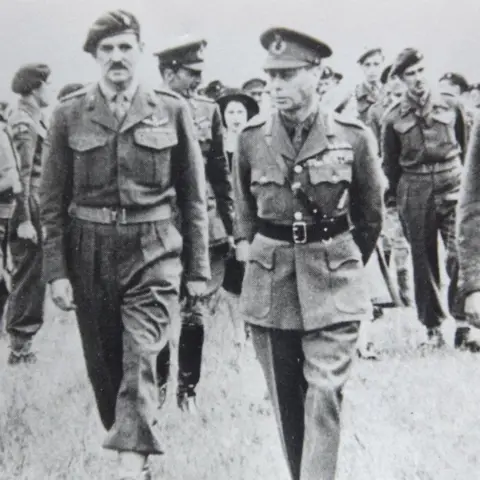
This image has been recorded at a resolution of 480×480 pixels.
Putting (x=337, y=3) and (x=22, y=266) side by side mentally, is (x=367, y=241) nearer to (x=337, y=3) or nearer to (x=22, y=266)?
(x=337, y=3)

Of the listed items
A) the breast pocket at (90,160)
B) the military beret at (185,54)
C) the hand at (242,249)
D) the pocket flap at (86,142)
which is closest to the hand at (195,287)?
the hand at (242,249)

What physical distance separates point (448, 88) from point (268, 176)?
7.96ft

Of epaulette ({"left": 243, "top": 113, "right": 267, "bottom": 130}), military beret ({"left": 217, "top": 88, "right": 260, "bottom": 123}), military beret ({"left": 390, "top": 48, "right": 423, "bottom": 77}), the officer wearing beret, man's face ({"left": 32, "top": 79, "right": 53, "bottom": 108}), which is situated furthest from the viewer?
military beret ({"left": 217, "top": 88, "right": 260, "bottom": 123})

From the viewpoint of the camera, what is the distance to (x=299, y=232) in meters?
3.71

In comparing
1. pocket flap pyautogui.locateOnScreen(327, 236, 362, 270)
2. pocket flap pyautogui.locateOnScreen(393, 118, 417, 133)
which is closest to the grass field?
pocket flap pyautogui.locateOnScreen(327, 236, 362, 270)

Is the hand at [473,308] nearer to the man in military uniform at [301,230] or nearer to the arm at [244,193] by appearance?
the man in military uniform at [301,230]

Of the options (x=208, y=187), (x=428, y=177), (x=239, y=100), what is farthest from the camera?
(x=239, y=100)

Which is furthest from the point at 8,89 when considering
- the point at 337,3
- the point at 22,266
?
the point at 337,3

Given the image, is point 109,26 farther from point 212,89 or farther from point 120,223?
point 212,89

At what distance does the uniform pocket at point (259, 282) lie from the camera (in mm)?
3770

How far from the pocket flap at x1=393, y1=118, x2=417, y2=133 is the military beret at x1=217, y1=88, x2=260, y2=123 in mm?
816

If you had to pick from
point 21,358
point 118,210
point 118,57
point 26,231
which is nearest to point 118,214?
point 118,210

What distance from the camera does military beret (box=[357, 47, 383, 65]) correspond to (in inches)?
191

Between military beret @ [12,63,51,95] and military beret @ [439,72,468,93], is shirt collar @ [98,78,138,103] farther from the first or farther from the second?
military beret @ [439,72,468,93]
